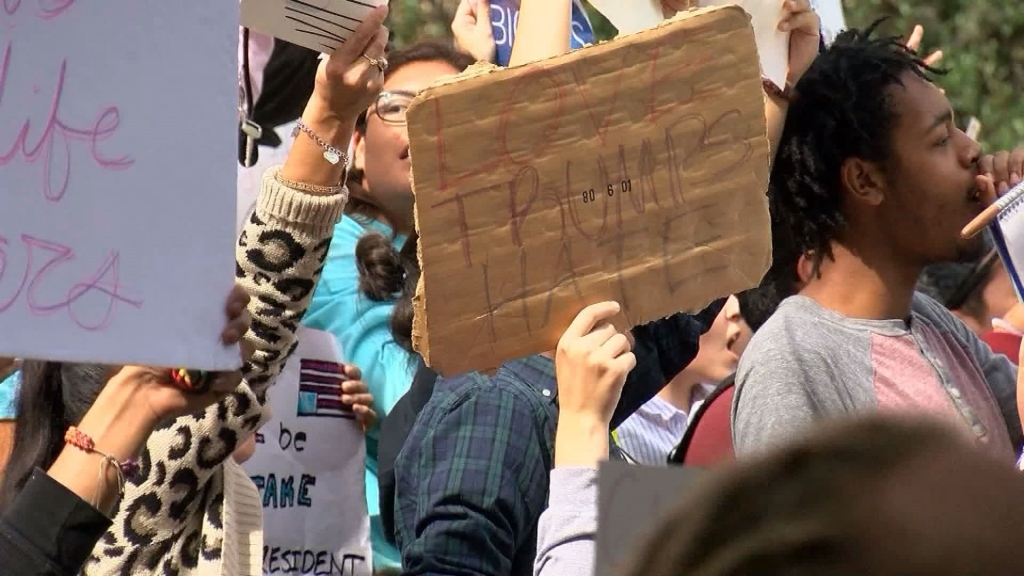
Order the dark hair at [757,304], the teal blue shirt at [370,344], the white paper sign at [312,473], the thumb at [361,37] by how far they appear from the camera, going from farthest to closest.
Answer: the dark hair at [757,304] < the teal blue shirt at [370,344] < the white paper sign at [312,473] < the thumb at [361,37]

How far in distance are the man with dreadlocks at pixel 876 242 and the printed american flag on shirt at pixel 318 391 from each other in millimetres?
951

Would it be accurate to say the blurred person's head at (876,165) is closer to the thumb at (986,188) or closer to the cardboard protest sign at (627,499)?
the thumb at (986,188)

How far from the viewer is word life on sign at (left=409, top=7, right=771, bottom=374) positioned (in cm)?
198

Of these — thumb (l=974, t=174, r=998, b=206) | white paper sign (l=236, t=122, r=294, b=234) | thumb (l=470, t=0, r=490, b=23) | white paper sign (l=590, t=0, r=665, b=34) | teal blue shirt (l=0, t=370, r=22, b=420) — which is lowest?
teal blue shirt (l=0, t=370, r=22, b=420)

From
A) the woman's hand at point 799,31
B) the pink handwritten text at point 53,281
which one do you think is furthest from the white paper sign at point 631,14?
the pink handwritten text at point 53,281

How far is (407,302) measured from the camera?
3.16m

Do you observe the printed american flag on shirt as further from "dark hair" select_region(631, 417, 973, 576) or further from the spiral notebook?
"dark hair" select_region(631, 417, 973, 576)

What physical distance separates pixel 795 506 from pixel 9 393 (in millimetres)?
1866

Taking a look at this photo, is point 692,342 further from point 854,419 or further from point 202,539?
point 854,419

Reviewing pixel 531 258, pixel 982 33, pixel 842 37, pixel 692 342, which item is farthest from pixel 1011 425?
pixel 982 33

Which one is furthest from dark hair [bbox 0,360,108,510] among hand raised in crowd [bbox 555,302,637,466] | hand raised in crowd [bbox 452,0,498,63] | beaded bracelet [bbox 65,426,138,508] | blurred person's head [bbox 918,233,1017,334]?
blurred person's head [bbox 918,233,1017,334]

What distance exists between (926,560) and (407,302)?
252 centimetres

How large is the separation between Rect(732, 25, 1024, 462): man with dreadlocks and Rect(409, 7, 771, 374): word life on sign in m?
0.35

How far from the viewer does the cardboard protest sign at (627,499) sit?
155cm
